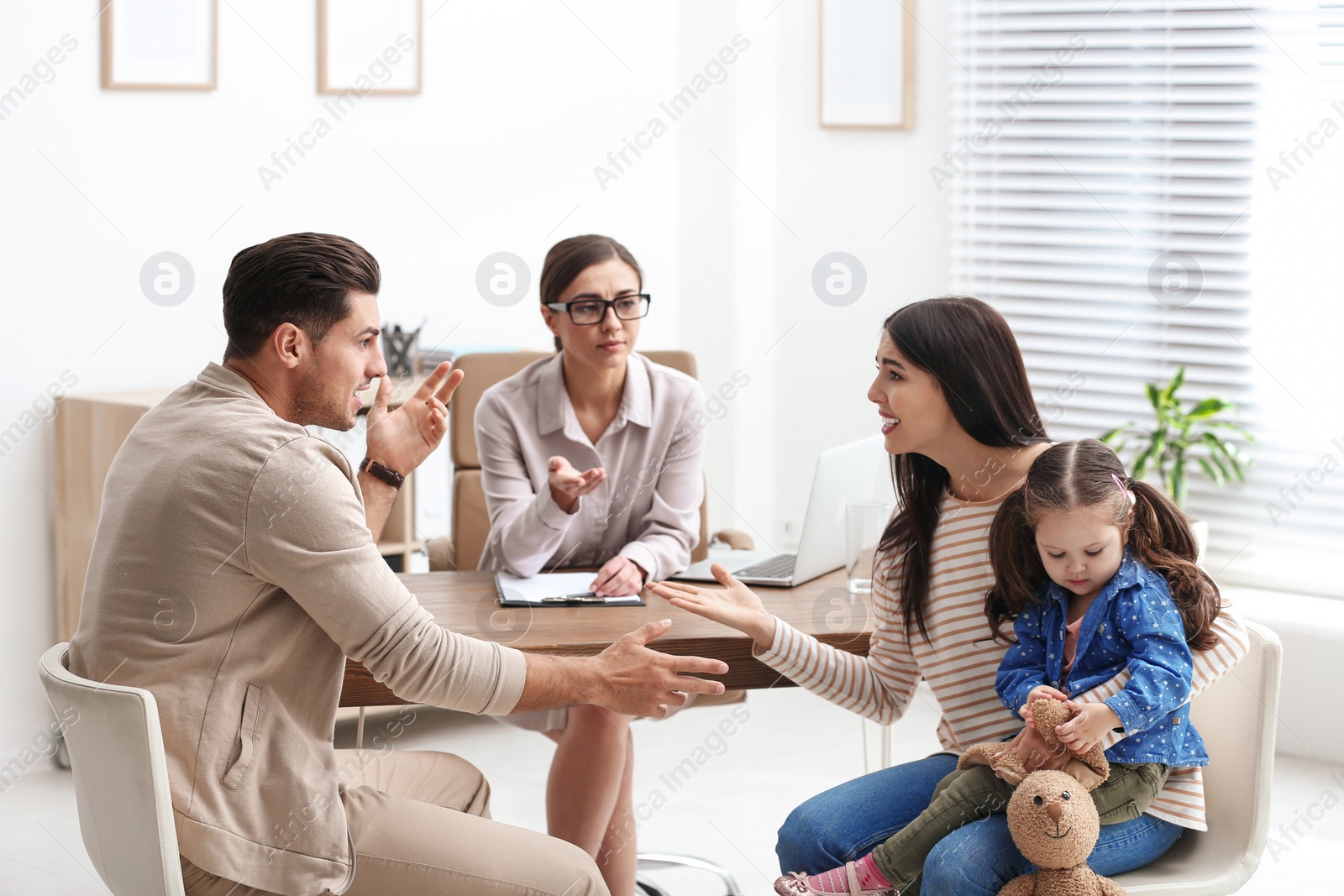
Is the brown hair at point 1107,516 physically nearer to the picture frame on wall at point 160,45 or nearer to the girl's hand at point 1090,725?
the girl's hand at point 1090,725

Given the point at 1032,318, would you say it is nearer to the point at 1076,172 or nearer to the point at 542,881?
the point at 1076,172

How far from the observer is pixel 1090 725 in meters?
1.58

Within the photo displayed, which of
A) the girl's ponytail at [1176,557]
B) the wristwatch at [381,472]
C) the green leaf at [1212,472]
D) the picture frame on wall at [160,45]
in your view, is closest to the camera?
the girl's ponytail at [1176,557]

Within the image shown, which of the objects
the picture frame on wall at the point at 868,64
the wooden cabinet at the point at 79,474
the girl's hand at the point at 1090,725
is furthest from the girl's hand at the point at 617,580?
the picture frame on wall at the point at 868,64

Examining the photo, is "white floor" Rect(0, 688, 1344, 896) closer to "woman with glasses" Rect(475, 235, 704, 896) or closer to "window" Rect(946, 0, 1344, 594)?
"woman with glasses" Rect(475, 235, 704, 896)

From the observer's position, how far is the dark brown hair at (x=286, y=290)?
1.64 meters

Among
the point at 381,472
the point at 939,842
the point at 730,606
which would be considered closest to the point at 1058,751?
the point at 939,842

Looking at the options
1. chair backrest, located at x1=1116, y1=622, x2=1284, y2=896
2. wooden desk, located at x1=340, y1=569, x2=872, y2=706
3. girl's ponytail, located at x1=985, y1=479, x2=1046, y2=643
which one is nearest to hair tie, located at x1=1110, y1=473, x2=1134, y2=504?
girl's ponytail, located at x1=985, y1=479, x2=1046, y2=643

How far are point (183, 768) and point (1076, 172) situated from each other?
3357 mm

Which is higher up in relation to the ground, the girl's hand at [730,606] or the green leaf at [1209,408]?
the green leaf at [1209,408]

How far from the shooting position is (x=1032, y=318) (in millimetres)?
4184

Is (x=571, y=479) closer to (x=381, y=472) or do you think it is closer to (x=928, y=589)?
(x=381, y=472)

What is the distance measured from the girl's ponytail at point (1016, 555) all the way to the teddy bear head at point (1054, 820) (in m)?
0.26

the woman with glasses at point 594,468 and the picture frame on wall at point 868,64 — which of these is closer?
the woman with glasses at point 594,468
